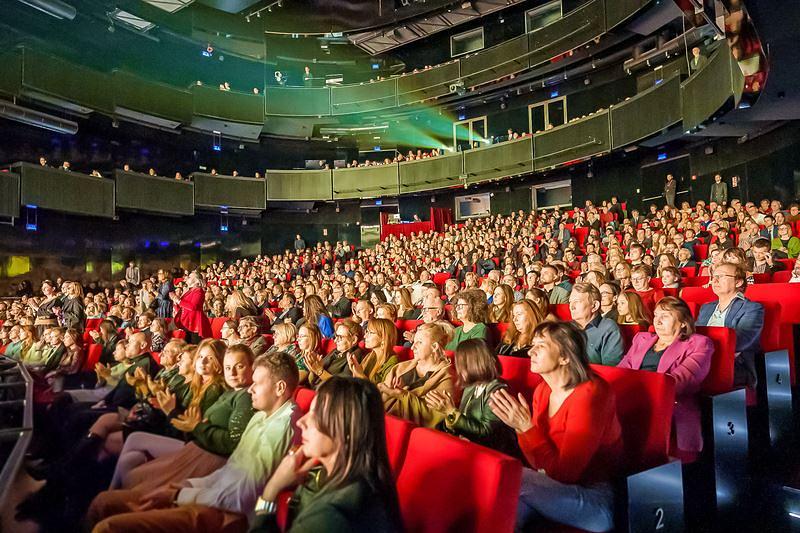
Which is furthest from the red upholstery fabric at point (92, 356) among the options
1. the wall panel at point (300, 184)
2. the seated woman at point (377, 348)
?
the wall panel at point (300, 184)

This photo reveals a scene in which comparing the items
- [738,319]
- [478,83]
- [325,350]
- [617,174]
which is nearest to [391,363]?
[325,350]

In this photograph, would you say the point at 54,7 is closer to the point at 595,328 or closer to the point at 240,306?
the point at 240,306

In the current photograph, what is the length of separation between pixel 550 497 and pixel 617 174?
9.99 metres

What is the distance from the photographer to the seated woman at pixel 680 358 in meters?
1.73

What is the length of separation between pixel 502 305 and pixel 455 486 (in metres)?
1.97

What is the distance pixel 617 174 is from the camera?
10.2 meters

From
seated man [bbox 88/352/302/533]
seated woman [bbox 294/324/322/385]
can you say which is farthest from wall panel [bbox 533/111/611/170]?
seated man [bbox 88/352/302/533]

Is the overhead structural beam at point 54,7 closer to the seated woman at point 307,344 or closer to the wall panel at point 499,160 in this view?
the wall panel at point 499,160

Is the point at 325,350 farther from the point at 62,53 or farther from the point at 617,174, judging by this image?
the point at 62,53

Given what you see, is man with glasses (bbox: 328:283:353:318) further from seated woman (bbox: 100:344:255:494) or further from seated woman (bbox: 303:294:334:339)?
seated woman (bbox: 100:344:255:494)

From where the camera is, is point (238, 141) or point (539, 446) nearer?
point (539, 446)

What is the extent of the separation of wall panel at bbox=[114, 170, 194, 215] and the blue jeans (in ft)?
36.7

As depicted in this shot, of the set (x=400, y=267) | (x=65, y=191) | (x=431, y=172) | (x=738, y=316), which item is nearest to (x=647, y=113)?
(x=400, y=267)

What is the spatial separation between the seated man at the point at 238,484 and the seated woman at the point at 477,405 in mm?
462
